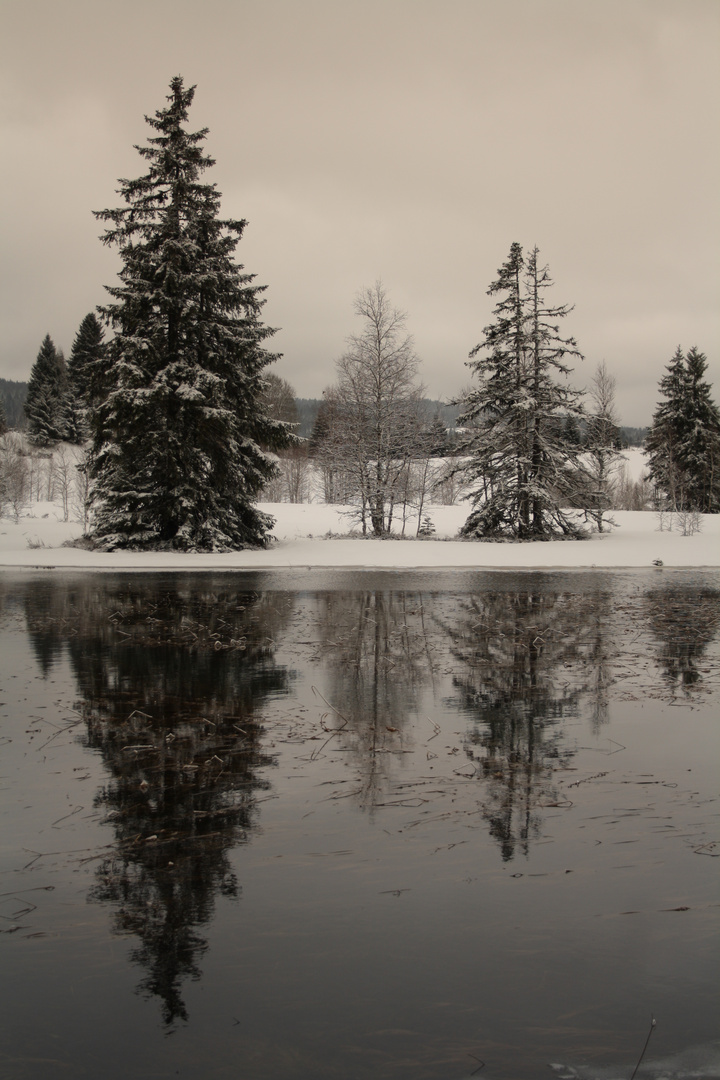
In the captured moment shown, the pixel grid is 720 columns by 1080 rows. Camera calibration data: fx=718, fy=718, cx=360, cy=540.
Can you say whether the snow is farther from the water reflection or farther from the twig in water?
the twig in water

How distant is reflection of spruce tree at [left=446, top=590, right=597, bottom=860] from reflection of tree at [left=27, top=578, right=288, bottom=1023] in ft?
5.05

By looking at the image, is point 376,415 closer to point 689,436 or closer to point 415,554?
point 415,554

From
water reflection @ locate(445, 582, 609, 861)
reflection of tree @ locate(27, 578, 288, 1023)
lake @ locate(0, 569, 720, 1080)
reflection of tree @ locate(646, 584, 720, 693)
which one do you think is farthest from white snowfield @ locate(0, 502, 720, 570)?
lake @ locate(0, 569, 720, 1080)

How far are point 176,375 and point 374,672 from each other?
66.1ft

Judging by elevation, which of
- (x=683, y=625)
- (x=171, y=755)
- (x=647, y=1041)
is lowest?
(x=647, y=1041)

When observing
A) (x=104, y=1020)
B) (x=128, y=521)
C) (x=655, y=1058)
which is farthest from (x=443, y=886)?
(x=128, y=521)

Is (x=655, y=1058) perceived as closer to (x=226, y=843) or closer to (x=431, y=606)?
(x=226, y=843)

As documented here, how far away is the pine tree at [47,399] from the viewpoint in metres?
70.8

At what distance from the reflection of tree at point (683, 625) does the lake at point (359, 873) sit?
236 millimetres

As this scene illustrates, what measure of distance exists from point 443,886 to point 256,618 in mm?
9187

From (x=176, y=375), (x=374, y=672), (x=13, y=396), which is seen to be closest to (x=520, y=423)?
(x=176, y=375)

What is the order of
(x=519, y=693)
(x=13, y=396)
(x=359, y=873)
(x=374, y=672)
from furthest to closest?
(x=13, y=396) < (x=374, y=672) < (x=519, y=693) < (x=359, y=873)

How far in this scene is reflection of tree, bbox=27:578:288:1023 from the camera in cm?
315

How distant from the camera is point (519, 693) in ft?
22.7
